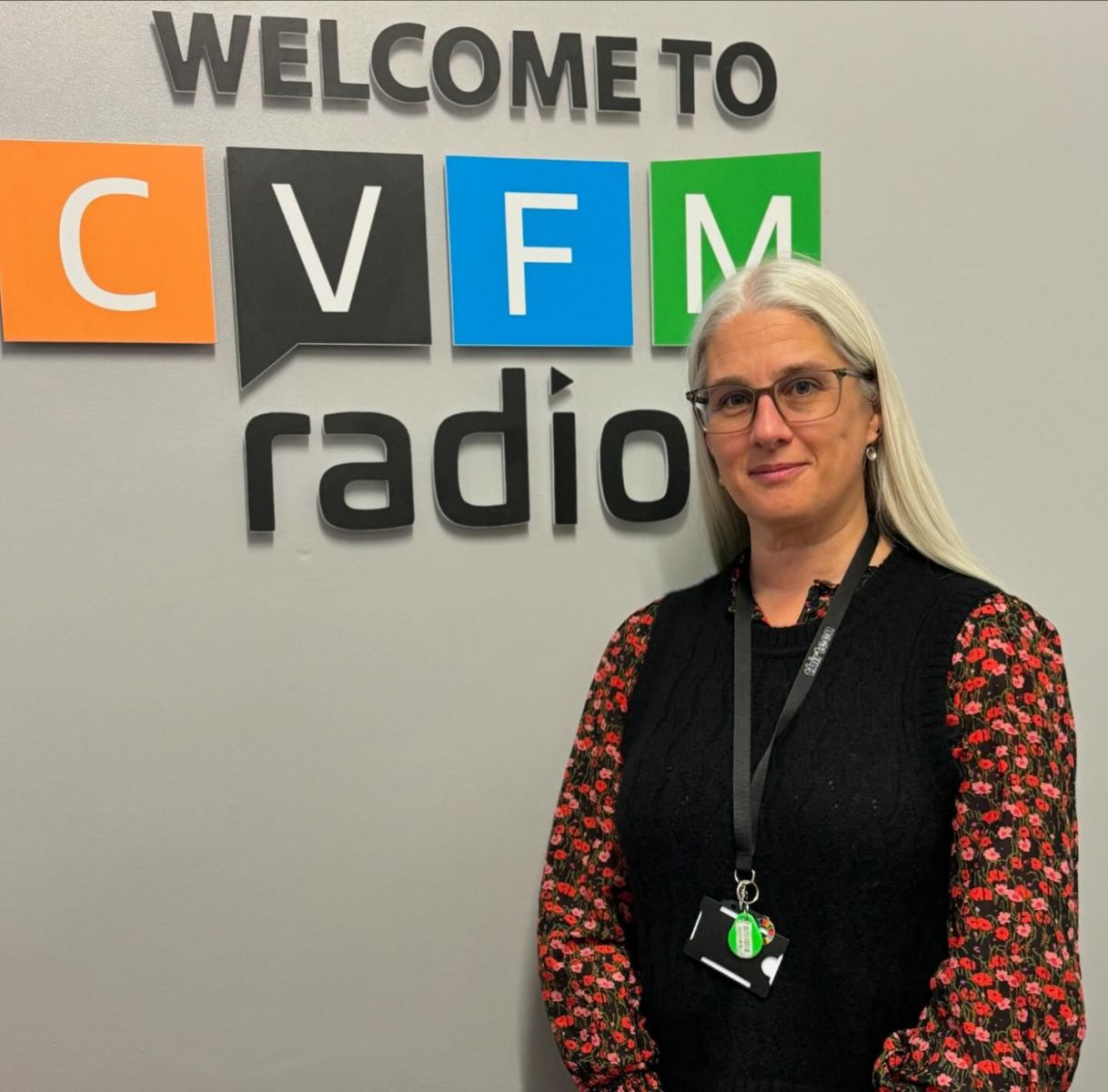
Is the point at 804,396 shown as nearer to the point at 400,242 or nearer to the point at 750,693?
the point at 750,693

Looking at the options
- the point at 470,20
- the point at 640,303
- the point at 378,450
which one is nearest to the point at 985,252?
the point at 640,303

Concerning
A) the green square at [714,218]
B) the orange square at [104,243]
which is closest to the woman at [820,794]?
the green square at [714,218]

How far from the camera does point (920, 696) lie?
115cm

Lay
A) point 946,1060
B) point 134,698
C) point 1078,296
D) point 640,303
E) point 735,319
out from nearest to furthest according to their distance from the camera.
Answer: point 946,1060 → point 735,319 → point 134,698 → point 640,303 → point 1078,296

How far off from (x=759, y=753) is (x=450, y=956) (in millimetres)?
749

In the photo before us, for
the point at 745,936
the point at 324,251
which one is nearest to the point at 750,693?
the point at 745,936

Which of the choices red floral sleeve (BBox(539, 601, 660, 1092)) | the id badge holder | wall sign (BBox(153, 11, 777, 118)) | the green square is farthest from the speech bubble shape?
the id badge holder

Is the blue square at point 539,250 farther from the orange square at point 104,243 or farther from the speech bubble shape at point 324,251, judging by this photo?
the orange square at point 104,243

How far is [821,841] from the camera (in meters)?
1.15

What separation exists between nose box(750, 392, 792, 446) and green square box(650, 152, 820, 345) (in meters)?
0.43

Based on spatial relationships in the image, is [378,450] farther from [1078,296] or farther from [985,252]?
[1078,296]

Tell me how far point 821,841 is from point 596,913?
1.28ft

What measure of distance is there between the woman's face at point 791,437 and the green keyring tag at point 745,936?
494 millimetres

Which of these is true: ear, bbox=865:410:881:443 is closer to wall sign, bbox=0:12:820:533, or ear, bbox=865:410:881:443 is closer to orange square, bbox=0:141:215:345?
wall sign, bbox=0:12:820:533
